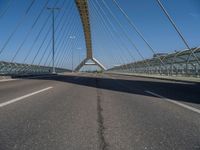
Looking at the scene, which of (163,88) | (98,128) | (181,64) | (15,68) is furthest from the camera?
(15,68)

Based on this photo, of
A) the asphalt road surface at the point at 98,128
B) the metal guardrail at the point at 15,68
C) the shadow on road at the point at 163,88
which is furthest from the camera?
the metal guardrail at the point at 15,68

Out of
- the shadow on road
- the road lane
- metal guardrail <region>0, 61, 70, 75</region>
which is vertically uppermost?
metal guardrail <region>0, 61, 70, 75</region>

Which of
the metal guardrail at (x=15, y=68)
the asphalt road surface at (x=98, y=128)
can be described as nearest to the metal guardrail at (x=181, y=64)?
the metal guardrail at (x=15, y=68)

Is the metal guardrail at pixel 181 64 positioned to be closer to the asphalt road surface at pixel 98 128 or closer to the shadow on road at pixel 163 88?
the shadow on road at pixel 163 88

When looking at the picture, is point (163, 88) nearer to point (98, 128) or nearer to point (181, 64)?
point (98, 128)

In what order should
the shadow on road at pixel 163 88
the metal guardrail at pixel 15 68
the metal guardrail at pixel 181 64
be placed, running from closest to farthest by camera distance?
the shadow on road at pixel 163 88, the metal guardrail at pixel 181 64, the metal guardrail at pixel 15 68

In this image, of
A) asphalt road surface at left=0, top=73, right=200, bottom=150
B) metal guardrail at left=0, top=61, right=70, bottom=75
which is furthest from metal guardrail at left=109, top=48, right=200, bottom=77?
asphalt road surface at left=0, top=73, right=200, bottom=150

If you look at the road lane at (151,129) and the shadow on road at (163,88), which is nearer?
the road lane at (151,129)

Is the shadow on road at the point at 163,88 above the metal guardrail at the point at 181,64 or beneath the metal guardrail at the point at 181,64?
beneath

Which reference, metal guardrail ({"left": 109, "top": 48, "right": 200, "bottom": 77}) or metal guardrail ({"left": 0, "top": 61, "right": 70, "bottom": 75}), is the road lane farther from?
metal guardrail ({"left": 0, "top": 61, "right": 70, "bottom": 75})

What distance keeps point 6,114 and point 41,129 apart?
5.57 feet

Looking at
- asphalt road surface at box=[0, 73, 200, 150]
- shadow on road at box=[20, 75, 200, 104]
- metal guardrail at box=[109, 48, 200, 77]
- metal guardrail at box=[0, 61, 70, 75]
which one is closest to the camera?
asphalt road surface at box=[0, 73, 200, 150]

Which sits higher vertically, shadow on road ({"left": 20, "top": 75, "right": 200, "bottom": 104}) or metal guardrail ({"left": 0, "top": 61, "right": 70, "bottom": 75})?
metal guardrail ({"left": 0, "top": 61, "right": 70, "bottom": 75})

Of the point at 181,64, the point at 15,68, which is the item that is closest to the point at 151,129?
the point at 181,64
